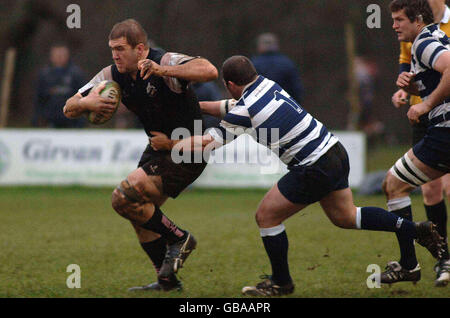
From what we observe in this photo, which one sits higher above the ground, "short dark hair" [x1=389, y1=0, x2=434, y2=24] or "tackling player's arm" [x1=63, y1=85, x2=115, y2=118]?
"short dark hair" [x1=389, y1=0, x2=434, y2=24]

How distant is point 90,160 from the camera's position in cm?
1334

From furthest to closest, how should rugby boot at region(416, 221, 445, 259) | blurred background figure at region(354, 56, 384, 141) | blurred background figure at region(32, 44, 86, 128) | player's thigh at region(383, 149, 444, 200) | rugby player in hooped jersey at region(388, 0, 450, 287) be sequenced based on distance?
blurred background figure at region(354, 56, 384, 141), blurred background figure at region(32, 44, 86, 128), rugby player in hooped jersey at region(388, 0, 450, 287), player's thigh at region(383, 149, 444, 200), rugby boot at region(416, 221, 445, 259)

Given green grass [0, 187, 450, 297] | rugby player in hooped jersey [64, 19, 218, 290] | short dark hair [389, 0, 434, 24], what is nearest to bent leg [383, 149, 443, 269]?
green grass [0, 187, 450, 297]

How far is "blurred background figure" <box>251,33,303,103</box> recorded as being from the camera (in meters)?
12.1

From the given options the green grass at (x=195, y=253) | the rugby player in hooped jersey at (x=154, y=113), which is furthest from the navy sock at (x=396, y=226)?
the rugby player in hooped jersey at (x=154, y=113)

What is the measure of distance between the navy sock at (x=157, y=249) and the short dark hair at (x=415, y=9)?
8.06 feet

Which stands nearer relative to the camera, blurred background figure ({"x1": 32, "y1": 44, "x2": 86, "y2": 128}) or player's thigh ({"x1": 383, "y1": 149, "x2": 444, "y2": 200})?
player's thigh ({"x1": 383, "y1": 149, "x2": 444, "y2": 200})

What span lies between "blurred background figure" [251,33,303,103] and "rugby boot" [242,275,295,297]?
21.6 feet

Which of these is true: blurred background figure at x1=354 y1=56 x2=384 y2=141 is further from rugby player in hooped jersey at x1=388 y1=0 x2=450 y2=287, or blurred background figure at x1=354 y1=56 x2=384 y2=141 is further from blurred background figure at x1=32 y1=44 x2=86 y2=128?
rugby player in hooped jersey at x1=388 y1=0 x2=450 y2=287

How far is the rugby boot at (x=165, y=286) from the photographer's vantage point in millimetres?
5934

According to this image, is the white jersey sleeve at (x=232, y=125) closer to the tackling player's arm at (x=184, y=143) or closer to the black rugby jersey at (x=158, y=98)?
the tackling player's arm at (x=184, y=143)

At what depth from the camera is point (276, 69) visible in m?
12.1

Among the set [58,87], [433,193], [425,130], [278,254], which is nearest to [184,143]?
[278,254]
